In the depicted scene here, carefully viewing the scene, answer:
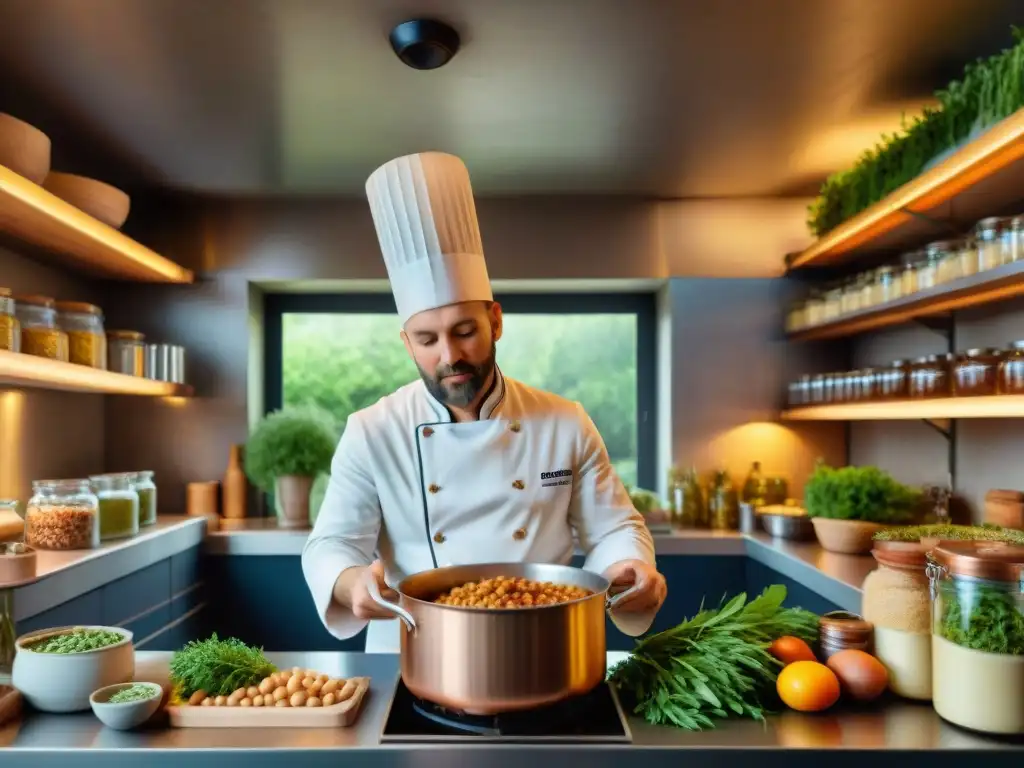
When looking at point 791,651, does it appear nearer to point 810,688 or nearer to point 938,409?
point 810,688

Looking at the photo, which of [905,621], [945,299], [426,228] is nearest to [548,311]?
[945,299]

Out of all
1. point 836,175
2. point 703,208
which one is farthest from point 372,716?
point 703,208

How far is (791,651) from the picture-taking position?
132 cm

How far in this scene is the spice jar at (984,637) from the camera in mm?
1116

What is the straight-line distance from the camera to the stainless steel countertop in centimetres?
111

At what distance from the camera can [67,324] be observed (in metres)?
2.88

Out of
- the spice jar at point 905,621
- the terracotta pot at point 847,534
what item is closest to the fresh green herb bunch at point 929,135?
the terracotta pot at point 847,534

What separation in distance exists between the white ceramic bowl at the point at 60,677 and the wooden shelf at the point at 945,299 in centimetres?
213

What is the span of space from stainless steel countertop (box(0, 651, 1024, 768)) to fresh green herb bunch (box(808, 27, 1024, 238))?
1613 mm

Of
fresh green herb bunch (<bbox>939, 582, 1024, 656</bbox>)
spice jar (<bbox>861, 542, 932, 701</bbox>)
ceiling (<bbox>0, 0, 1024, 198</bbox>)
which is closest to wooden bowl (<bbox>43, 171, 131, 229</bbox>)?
ceiling (<bbox>0, 0, 1024, 198</bbox>)

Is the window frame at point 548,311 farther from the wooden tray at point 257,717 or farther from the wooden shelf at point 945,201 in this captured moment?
the wooden tray at point 257,717

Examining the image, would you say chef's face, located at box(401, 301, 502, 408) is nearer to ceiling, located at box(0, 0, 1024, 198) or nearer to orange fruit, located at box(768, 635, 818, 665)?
orange fruit, located at box(768, 635, 818, 665)

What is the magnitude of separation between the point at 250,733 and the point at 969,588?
104 centimetres

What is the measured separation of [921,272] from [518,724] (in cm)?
212
